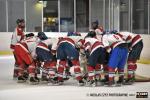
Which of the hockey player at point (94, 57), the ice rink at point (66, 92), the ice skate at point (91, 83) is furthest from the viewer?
the ice skate at point (91, 83)

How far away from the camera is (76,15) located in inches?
828

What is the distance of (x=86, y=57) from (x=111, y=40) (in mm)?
673

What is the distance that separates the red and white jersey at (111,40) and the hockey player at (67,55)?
629 mm

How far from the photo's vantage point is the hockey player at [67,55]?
8898 millimetres

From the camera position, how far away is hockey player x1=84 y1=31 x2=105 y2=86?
8.71 m

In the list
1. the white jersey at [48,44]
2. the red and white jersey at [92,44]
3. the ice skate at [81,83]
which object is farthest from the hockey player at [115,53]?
the white jersey at [48,44]

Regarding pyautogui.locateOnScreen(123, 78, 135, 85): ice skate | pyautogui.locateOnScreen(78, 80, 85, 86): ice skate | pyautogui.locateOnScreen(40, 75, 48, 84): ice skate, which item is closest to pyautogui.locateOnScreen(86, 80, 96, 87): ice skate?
pyautogui.locateOnScreen(78, 80, 85, 86): ice skate

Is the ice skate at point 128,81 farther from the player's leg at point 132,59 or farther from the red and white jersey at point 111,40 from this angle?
the red and white jersey at point 111,40

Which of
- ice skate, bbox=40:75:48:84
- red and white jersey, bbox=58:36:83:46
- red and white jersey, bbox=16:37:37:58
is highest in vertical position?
red and white jersey, bbox=58:36:83:46

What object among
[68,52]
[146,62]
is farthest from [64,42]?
[146,62]

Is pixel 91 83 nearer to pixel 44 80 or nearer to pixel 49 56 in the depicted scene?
pixel 49 56

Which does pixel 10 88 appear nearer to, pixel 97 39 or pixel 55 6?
pixel 97 39

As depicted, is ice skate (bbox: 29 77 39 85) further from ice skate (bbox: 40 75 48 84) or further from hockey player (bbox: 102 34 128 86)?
hockey player (bbox: 102 34 128 86)

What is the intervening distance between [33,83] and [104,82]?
150 centimetres
